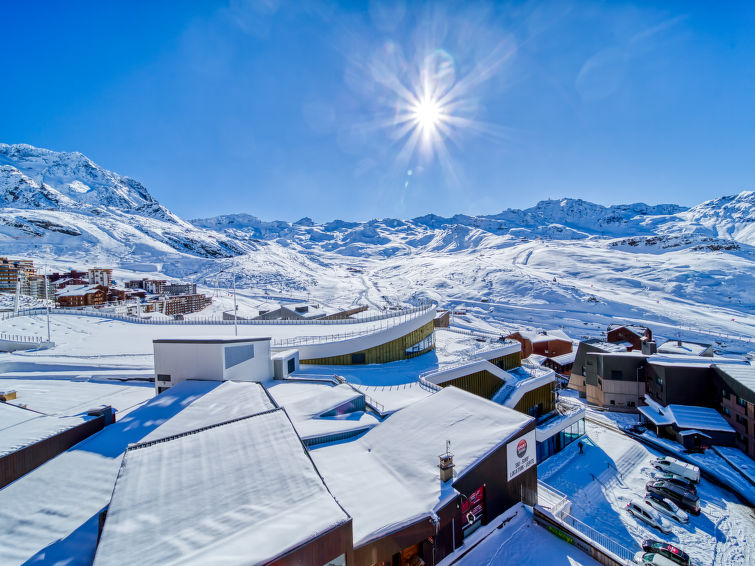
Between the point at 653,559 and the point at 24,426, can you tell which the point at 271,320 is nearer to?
the point at 24,426

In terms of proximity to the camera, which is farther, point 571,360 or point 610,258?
point 610,258

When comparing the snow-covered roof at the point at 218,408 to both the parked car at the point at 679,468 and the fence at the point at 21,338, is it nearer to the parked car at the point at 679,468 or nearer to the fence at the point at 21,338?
the parked car at the point at 679,468

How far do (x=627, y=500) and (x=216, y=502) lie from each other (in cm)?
1983

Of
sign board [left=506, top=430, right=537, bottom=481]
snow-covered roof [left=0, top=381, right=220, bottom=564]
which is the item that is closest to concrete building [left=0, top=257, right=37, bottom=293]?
snow-covered roof [left=0, top=381, right=220, bottom=564]

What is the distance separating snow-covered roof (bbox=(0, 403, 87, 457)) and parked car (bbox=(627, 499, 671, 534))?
23086 mm

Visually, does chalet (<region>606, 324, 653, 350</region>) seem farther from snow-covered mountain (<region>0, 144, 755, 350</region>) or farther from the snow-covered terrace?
snow-covered mountain (<region>0, 144, 755, 350</region>)

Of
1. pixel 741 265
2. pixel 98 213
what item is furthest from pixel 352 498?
pixel 98 213

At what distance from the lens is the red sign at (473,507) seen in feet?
28.9

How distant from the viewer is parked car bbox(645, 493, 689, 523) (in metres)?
14.5

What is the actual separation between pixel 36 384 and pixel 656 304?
99.8m

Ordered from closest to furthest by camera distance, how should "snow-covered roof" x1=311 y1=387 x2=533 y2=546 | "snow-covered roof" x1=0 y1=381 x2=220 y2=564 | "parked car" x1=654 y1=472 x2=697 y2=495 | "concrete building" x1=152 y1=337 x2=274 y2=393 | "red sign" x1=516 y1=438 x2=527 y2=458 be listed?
1. "snow-covered roof" x1=0 y1=381 x2=220 y2=564
2. "snow-covered roof" x1=311 y1=387 x2=533 y2=546
3. "red sign" x1=516 y1=438 x2=527 y2=458
4. "concrete building" x1=152 y1=337 x2=274 y2=393
5. "parked car" x1=654 y1=472 x2=697 y2=495

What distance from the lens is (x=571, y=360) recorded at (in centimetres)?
3844

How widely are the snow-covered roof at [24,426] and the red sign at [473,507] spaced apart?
39.0 feet

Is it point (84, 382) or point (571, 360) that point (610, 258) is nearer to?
point (571, 360)
